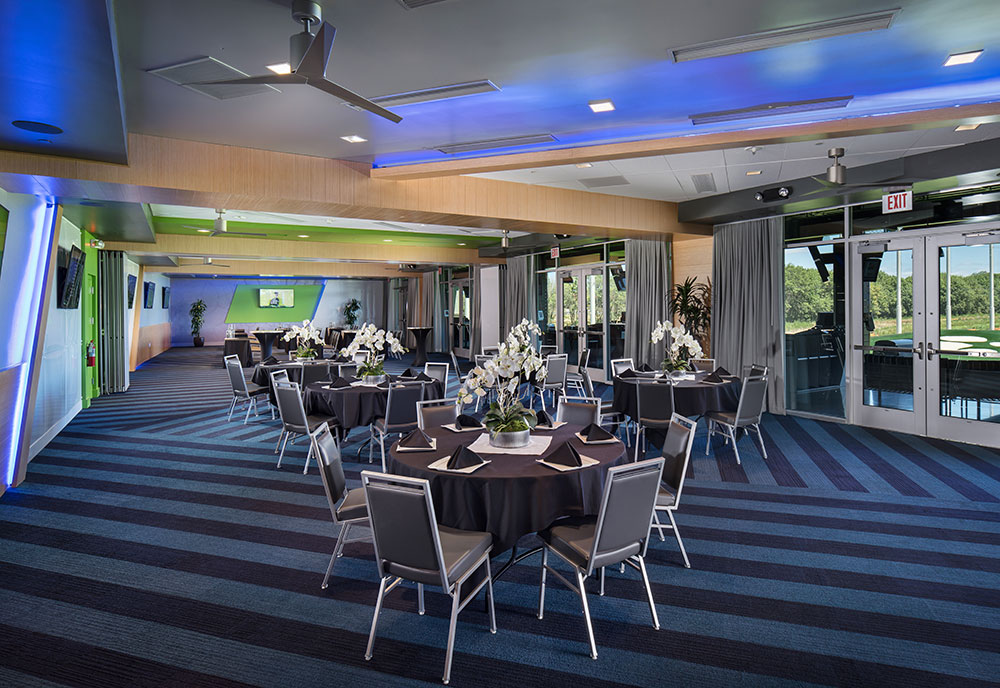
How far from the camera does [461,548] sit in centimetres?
264

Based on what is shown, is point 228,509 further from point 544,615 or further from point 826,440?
point 826,440

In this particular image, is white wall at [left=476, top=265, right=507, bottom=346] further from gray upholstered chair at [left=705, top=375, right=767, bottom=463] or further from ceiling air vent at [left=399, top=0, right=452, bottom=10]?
ceiling air vent at [left=399, top=0, right=452, bottom=10]

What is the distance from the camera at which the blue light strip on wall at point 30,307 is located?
17.0 ft

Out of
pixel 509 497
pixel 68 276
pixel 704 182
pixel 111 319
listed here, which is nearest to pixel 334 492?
pixel 509 497

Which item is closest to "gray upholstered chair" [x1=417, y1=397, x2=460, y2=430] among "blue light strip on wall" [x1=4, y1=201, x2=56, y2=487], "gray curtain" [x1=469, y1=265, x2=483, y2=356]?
"blue light strip on wall" [x1=4, y1=201, x2=56, y2=487]

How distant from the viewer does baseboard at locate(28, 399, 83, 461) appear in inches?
240

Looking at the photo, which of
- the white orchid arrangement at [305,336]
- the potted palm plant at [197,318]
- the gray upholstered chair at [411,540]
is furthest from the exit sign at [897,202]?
the potted palm plant at [197,318]

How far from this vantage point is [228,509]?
4.49m

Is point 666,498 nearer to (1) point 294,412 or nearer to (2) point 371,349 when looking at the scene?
(1) point 294,412

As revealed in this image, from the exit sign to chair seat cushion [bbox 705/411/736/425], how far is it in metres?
3.01

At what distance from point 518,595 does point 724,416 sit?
11.3 ft

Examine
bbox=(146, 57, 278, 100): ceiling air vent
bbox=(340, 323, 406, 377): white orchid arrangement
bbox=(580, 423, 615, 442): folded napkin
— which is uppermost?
bbox=(146, 57, 278, 100): ceiling air vent

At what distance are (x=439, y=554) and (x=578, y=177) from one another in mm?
5597

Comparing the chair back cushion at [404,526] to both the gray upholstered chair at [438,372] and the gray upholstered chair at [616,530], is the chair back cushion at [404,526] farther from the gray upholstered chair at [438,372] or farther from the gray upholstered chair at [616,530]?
the gray upholstered chair at [438,372]
